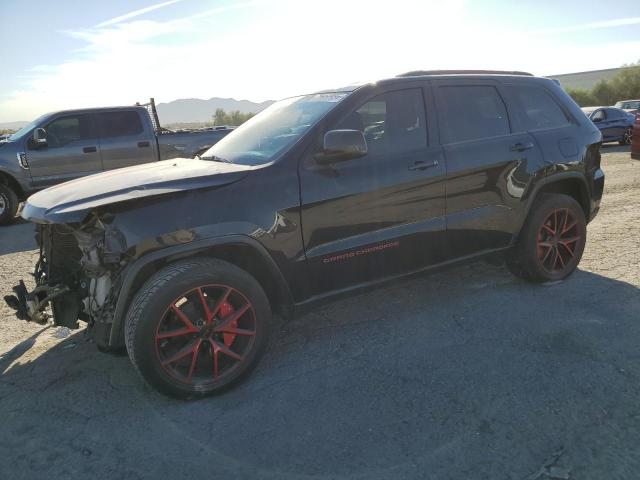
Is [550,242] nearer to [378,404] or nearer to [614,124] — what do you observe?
[378,404]

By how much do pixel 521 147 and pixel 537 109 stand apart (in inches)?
21.3

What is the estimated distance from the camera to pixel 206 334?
290cm

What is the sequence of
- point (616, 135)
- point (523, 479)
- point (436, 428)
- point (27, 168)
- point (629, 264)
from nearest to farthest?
point (523, 479), point (436, 428), point (629, 264), point (27, 168), point (616, 135)

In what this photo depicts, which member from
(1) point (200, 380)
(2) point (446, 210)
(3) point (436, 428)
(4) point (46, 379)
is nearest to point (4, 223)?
(4) point (46, 379)

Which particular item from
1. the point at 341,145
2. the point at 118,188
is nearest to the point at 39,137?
the point at 118,188

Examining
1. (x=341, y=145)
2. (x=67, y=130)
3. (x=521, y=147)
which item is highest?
Result: (x=67, y=130)

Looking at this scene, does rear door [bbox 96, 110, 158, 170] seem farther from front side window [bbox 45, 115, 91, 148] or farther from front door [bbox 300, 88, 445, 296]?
front door [bbox 300, 88, 445, 296]

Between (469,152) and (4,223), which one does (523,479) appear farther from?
(4,223)

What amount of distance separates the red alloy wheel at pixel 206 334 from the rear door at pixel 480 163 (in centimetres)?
174

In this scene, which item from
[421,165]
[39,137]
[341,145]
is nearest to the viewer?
[341,145]

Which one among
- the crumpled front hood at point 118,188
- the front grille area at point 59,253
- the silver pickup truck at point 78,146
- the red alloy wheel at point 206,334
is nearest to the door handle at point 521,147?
the crumpled front hood at point 118,188

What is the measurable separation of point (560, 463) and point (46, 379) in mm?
3096

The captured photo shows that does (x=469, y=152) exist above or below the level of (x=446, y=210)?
above

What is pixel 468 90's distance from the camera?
3912 mm
